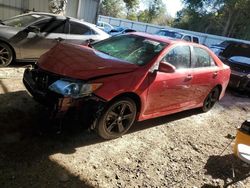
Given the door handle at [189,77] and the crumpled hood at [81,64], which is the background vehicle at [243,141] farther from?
the crumpled hood at [81,64]

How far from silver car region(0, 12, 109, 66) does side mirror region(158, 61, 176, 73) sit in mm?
3931

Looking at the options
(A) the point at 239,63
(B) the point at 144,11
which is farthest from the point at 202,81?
(B) the point at 144,11

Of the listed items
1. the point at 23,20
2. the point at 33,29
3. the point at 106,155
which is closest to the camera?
the point at 106,155

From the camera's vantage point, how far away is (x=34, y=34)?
7012mm

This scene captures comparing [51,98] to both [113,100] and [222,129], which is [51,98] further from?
[222,129]

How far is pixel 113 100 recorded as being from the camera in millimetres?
3920

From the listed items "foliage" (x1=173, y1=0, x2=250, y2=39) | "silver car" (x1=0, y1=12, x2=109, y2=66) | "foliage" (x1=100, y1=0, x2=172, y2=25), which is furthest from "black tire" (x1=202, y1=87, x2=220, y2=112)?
"foliage" (x1=100, y1=0, x2=172, y2=25)

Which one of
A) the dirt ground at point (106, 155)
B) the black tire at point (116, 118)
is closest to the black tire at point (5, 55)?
the dirt ground at point (106, 155)

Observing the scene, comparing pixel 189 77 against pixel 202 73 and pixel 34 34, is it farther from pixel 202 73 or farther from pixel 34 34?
pixel 34 34

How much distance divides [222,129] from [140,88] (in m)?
2.66

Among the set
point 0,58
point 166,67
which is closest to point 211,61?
point 166,67

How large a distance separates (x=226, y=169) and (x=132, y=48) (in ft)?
8.07

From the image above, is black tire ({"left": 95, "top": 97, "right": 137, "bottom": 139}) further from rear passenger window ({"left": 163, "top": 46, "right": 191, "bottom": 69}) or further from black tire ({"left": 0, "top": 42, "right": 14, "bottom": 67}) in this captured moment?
black tire ({"left": 0, "top": 42, "right": 14, "bottom": 67})

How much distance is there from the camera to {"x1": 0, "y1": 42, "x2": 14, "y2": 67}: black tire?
657 cm
